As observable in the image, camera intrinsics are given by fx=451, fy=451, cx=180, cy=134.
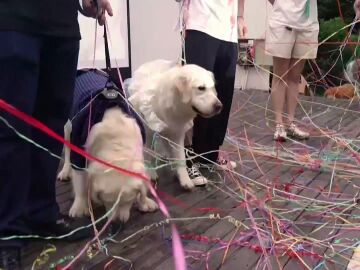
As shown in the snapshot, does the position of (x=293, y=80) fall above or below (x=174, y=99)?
below

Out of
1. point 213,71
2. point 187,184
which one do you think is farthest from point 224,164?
point 213,71

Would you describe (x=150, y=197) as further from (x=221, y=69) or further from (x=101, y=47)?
(x=101, y=47)

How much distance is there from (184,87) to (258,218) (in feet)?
2.45

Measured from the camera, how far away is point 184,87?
7.52 feet

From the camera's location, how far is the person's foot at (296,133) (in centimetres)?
357

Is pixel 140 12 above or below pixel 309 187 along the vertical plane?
above

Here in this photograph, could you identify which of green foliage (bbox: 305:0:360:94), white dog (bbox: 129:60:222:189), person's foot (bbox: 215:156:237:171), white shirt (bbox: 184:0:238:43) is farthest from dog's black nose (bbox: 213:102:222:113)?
green foliage (bbox: 305:0:360:94)

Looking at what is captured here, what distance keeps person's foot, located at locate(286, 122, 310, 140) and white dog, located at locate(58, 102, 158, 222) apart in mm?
1995

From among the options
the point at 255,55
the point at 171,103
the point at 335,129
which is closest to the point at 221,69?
the point at 171,103

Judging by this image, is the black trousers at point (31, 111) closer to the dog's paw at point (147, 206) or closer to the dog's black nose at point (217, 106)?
the dog's paw at point (147, 206)

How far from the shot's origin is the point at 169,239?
1865mm

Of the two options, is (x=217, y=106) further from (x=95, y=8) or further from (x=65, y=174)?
(x=65, y=174)

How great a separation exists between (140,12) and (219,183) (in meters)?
2.61

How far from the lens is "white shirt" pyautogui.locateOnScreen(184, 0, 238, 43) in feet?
7.90
